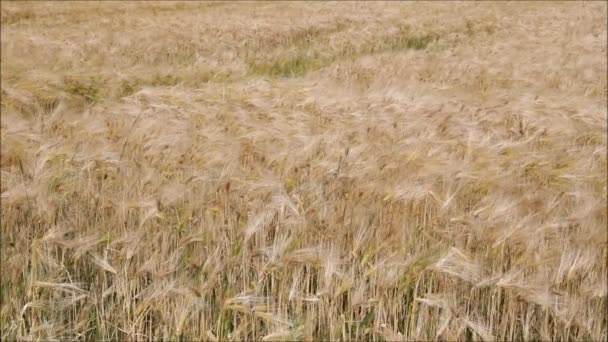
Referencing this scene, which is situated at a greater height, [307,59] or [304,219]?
[304,219]

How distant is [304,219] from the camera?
229 centimetres

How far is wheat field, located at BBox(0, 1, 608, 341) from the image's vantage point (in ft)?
6.57

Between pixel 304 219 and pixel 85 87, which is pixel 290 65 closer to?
pixel 85 87

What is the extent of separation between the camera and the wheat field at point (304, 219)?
2.00 m

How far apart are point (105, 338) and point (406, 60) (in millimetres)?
6968

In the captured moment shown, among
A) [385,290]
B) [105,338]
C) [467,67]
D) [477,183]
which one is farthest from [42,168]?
[467,67]

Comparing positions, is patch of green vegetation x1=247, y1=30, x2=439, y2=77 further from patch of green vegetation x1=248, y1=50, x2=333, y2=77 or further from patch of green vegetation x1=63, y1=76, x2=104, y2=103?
patch of green vegetation x1=63, y1=76, x2=104, y2=103

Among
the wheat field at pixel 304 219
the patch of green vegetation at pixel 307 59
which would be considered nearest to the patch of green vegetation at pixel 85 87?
the wheat field at pixel 304 219

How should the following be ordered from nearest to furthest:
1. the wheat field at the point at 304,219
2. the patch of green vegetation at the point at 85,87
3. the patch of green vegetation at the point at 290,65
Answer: the wheat field at the point at 304,219, the patch of green vegetation at the point at 85,87, the patch of green vegetation at the point at 290,65

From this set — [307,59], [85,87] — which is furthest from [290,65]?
[85,87]

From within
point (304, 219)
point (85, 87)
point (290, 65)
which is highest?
point (304, 219)

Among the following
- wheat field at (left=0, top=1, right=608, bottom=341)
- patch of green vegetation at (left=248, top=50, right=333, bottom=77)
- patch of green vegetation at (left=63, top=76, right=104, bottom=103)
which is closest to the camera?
wheat field at (left=0, top=1, right=608, bottom=341)

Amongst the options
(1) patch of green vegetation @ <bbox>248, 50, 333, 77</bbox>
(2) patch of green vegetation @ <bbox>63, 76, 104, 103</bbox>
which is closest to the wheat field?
(2) patch of green vegetation @ <bbox>63, 76, 104, 103</bbox>

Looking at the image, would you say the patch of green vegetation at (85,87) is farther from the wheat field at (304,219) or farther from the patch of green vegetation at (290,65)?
the patch of green vegetation at (290,65)
